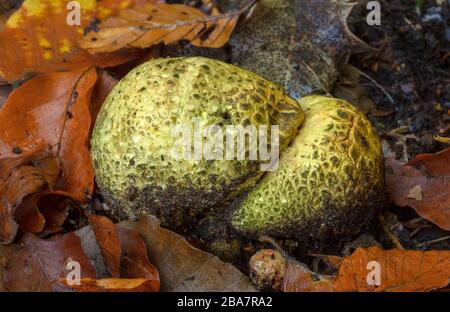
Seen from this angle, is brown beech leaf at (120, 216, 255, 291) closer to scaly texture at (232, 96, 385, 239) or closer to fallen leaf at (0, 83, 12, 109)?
scaly texture at (232, 96, 385, 239)

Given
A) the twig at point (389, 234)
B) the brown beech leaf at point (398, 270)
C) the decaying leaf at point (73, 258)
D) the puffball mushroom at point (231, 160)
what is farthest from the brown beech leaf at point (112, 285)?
the twig at point (389, 234)

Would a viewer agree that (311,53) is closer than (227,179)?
No

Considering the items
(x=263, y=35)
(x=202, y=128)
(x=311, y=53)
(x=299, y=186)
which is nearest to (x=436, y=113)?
(x=311, y=53)

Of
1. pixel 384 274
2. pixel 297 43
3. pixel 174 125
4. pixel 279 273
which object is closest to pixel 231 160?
pixel 174 125

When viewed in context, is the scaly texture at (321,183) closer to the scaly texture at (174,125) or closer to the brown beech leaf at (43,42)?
the scaly texture at (174,125)

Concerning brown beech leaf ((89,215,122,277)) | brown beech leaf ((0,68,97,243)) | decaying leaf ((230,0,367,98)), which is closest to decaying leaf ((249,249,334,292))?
brown beech leaf ((89,215,122,277))

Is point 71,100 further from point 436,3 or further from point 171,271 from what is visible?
point 436,3
